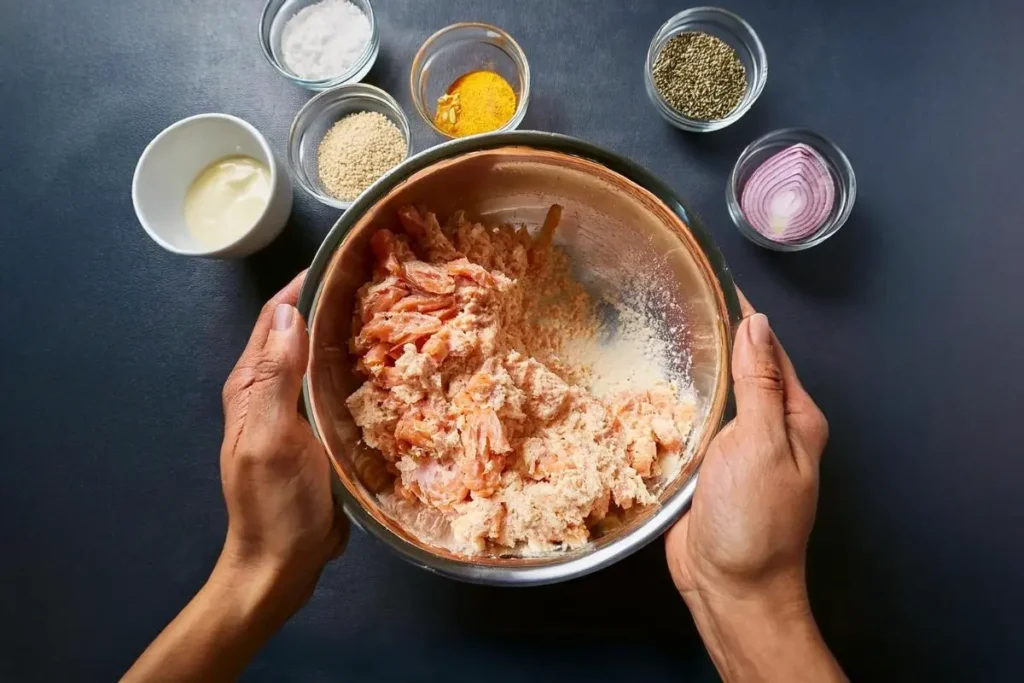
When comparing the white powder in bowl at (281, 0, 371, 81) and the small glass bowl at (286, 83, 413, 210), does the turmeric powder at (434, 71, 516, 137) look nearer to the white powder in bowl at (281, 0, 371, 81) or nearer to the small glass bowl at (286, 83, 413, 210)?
the small glass bowl at (286, 83, 413, 210)

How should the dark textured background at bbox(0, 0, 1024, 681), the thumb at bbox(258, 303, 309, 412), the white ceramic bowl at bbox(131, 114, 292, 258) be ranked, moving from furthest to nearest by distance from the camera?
the dark textured background at bbox(0, 0, 1024, 681)
the white ceramic bowl at bbox(131, 114, 292, 258)
the thumb at bbox(258, 303, 309, 412)

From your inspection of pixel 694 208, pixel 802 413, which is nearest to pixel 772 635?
pixel 802 413

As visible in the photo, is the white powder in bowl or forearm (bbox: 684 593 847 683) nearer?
forearm (bbox: 684 593 847 683)

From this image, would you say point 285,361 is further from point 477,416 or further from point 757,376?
point 757,376

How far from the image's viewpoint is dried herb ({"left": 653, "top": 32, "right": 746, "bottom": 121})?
173 cm

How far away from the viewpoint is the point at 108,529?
1.74 m

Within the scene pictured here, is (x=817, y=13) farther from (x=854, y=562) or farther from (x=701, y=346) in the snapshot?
(x=854, y=562)

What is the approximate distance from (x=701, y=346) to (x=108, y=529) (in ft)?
5.18

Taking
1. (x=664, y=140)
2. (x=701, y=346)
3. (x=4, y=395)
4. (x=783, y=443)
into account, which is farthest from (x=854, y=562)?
(x=4, y=395)

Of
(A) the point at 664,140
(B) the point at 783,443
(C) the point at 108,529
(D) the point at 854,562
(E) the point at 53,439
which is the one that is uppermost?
(A) the point at 664,140

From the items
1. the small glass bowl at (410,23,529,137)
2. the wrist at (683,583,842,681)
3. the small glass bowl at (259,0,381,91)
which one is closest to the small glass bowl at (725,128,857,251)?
the small glass bowl at (410,23,529,137)

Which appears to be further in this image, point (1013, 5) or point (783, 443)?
point (1013, 5)

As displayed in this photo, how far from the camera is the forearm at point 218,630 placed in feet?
4.43

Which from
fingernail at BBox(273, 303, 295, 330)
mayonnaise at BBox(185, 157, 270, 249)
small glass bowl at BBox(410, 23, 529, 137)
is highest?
small glass bowl at BBox(410, 23, 529, 137)
